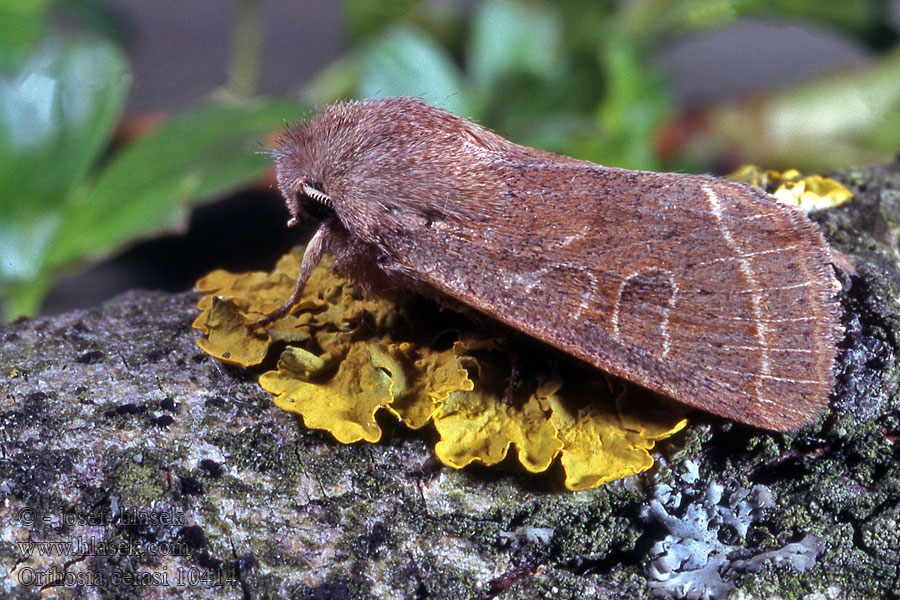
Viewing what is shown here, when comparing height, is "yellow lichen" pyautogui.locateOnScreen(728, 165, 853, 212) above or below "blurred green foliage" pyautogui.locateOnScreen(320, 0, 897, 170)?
above

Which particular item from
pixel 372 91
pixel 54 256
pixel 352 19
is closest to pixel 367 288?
pixel 54 256

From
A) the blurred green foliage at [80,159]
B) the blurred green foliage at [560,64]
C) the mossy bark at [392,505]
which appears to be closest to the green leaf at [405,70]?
the blurred green foliage at [560,64]

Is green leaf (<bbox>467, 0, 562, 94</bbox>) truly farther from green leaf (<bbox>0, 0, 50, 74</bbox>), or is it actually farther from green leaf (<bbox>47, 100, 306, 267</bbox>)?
green leaf (<bbox>0, 0, 50, 74</bbox>)

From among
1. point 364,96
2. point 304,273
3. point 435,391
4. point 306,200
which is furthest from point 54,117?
point 435,391

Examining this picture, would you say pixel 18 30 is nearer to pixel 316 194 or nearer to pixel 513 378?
pixel 316 194

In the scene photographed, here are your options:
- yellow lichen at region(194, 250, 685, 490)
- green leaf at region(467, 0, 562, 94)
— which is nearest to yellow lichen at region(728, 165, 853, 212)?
yellow lichen at region(194, 250, 685, 490)

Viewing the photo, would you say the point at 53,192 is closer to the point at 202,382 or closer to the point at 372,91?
the point at 372,91

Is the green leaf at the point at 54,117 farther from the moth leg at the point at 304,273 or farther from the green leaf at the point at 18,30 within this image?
the moth leg at the point at 304,273
